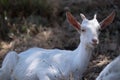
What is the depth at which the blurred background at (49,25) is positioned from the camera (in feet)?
36.4

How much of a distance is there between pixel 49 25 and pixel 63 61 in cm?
428

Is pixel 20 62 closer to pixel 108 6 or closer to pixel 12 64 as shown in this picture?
pixel 12 64

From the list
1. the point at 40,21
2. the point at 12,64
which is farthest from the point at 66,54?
the point at 40,21

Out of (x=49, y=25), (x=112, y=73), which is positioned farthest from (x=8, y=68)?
(x=49, y=25)

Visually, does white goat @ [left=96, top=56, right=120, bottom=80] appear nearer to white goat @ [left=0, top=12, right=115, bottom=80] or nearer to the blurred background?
white goat @ [left=0, top=12, right=115, bottom=80]

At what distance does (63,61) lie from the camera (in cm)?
828

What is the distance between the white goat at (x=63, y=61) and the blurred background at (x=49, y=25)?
1862 mm

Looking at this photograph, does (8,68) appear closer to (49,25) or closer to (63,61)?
(63,61)

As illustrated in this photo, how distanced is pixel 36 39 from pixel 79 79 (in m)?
3.84

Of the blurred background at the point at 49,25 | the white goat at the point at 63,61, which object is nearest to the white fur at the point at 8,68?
the white goat at the point at 63,61

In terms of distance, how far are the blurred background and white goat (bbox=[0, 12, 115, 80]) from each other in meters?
1.86

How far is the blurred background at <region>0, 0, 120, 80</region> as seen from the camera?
11.1 meters

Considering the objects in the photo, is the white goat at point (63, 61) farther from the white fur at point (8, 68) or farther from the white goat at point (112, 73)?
the white goat at point (112, 73)

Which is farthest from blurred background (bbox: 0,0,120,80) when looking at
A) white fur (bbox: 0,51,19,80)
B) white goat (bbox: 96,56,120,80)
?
white goat (bbox: 96,56,120,80)
